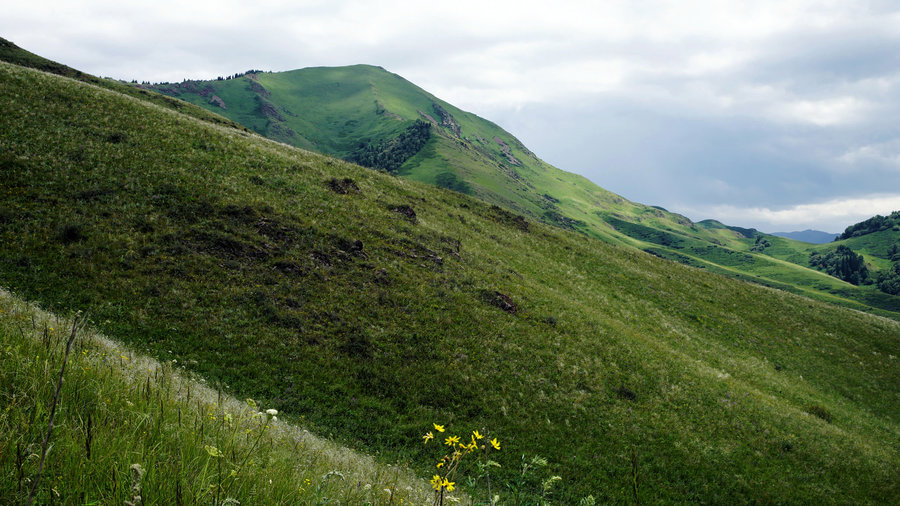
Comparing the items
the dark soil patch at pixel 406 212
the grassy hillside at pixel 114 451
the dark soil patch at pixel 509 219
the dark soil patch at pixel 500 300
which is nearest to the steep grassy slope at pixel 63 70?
the dark soil patch at pixel 406 212

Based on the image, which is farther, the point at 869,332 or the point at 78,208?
the point at 869,332

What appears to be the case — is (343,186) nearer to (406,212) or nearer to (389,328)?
(406,212)

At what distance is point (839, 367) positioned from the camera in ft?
124

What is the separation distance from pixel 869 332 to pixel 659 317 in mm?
30838

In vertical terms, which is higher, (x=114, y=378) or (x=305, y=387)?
(x=114, y=378)

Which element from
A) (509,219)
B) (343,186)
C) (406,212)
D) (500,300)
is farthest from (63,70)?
(500,300)

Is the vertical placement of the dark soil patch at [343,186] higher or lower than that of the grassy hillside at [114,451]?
higher

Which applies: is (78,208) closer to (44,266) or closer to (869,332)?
(44,266)

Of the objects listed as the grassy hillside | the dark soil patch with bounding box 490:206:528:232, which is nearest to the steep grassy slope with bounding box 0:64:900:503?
the grassy hillside

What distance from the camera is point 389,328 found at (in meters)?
21.7

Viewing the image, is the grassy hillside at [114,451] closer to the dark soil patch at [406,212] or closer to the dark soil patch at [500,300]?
the dark soil patch at [500,300]

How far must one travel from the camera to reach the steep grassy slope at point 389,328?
16.3 m

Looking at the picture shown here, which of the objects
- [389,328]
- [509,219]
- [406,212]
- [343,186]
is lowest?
[389,328]

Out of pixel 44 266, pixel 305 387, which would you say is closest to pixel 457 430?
pixel 305 387
